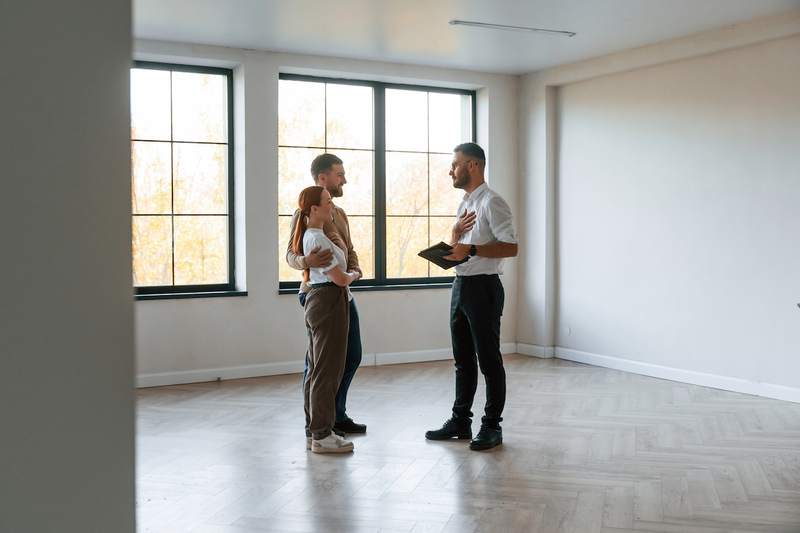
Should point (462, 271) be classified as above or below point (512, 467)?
above

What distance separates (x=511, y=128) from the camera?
29.3 ft

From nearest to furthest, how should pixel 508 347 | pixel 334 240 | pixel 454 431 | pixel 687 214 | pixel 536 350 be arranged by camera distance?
pixel 334 240 < pixel 454 431 < pixel 687 214 < pixel 536 350 < pixel 508 347

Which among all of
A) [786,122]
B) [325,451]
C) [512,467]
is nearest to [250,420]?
[325,451]

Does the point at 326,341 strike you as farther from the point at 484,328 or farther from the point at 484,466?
the point at 484,466

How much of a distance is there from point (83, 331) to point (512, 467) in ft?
10.4

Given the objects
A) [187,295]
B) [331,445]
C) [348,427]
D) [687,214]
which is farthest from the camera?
[187,295]

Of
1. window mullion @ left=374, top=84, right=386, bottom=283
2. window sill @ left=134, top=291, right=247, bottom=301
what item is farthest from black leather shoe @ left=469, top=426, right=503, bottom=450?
window mullion @ left=374, top=84, right=386, bottom=283

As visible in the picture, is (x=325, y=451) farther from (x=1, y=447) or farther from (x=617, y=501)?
(x=1, y=447)

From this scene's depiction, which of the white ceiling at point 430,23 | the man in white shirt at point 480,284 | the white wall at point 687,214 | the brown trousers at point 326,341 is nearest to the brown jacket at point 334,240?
the brown trousers at point 326,341

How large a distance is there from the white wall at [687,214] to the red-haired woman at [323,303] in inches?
140

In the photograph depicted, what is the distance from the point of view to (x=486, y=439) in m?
4.95

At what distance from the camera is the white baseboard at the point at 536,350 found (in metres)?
8.63

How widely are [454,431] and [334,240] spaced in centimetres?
138

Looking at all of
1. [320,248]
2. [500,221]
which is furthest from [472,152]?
[320,248]
